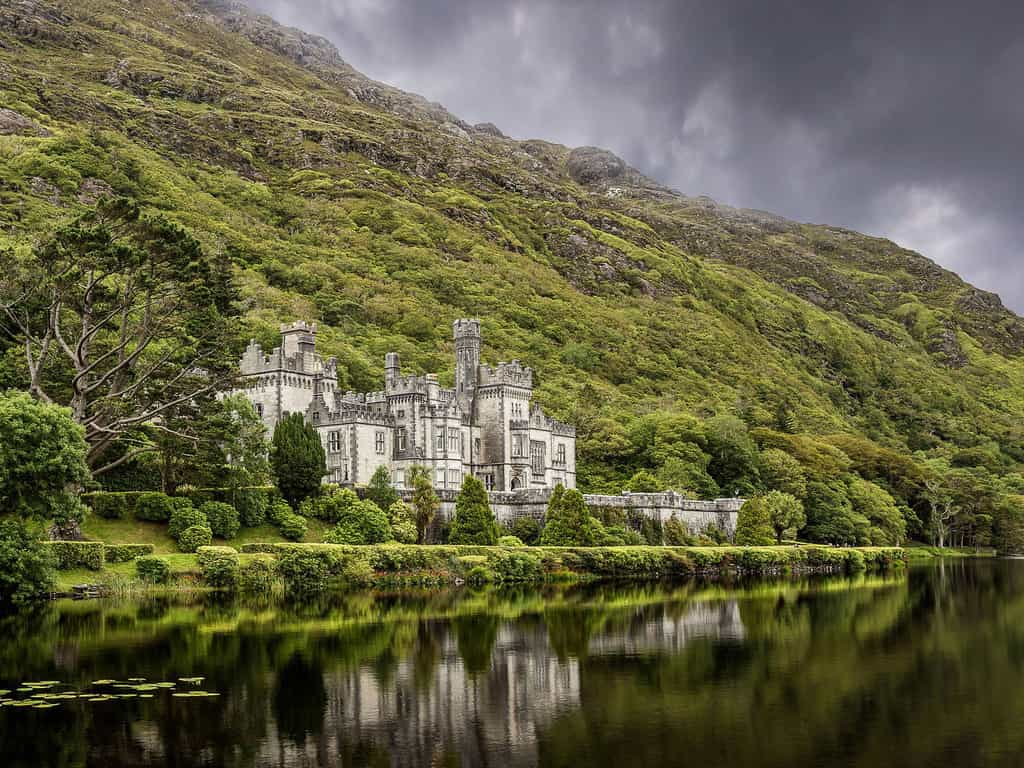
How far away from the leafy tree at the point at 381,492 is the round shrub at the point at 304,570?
11514 mm

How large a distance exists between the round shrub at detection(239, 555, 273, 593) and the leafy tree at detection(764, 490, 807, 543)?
4817cm

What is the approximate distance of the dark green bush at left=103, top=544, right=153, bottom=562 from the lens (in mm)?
48719

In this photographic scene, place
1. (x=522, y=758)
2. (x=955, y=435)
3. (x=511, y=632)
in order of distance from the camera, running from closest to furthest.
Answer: (x=522, y=758) → (x=511, y=632) → (x=955, y=435)

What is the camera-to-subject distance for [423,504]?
6625cm

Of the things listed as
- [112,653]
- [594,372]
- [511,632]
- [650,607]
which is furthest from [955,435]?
[112,653]

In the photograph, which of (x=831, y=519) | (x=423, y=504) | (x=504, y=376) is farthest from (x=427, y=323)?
(x=423, y=504)

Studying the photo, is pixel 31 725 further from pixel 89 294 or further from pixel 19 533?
pixel 89 294

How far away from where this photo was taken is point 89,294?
5119cm

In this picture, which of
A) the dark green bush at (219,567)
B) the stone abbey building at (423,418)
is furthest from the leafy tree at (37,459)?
the stone abbey building at (423,418)

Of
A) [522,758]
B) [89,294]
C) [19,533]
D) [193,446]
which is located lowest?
[522,758]

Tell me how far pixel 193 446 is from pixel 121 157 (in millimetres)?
107915

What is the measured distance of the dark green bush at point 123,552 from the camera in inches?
1918

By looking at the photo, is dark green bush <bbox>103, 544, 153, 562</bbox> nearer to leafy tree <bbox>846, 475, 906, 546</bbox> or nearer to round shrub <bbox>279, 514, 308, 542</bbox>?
round shrub <bbox>279, 514, 308, 542</bbox>

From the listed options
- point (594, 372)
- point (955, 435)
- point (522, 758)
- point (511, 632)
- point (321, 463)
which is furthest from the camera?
point (955, 435)
